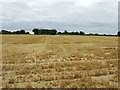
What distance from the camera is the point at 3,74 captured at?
8234 mm

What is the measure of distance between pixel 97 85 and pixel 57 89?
1504mm

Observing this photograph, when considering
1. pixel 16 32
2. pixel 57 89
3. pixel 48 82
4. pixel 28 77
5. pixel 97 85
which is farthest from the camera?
pixel 16 32

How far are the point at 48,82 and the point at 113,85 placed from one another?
239 centimetres

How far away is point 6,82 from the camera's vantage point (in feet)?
22.4

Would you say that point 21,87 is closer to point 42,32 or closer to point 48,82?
point 48,82

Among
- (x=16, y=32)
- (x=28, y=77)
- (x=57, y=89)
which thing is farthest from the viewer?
(x=16, y=32)

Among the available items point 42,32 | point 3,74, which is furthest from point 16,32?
point 3,74

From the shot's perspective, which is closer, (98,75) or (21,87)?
(21,87)

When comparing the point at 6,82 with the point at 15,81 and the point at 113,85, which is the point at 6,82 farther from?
the point at 113,85

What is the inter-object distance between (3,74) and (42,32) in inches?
6201

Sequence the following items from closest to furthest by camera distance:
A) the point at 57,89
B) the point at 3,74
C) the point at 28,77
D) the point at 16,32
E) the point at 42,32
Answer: the point at 57,89 → the point at 28,77 → the point at 3,74 → the point at 16,32 → the point at 42,32

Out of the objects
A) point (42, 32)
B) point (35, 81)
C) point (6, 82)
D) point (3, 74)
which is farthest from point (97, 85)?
point (42, 32)

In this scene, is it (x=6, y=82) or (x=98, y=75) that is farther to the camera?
(x=98, y=75)

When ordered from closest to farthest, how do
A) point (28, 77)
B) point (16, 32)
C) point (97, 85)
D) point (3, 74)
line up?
point (97, 85) → point (28, 77) → point (3, 74) → point (16, 32)
